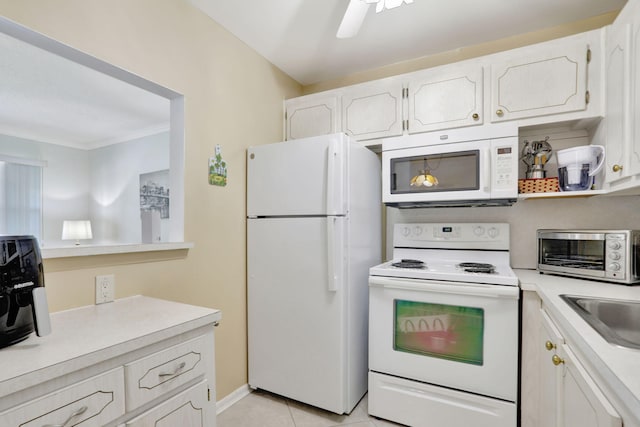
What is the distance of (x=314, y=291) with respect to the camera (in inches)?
76.3

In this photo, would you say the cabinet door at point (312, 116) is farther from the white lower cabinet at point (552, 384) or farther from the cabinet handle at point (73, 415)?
the cabinet handle at point (73, 415)

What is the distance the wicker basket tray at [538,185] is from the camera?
1.84 meters

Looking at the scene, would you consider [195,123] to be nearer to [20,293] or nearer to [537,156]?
[20,293]

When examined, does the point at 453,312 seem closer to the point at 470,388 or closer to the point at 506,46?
the point at 470,388

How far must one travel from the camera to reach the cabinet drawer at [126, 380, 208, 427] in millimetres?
1011

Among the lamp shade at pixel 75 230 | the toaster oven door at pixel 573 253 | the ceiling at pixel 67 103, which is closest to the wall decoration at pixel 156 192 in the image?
the ceiling at pixel 67 103

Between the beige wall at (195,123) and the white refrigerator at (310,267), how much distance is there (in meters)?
0.14

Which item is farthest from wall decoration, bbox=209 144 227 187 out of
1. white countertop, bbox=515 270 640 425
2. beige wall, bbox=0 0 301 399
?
white countertop, bbox=515 270 640 425

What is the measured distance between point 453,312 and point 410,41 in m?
1.81

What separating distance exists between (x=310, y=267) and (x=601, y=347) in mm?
1395

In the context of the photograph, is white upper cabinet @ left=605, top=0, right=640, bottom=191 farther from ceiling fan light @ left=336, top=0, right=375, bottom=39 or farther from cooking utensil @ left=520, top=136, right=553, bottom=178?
ceiling fan light @ left=336, top=0, right=375, bottom=39

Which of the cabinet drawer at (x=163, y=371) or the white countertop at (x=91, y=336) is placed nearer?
the white countertop at (x=91, y=336)

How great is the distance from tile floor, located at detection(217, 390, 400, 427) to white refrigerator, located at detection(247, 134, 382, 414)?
8cm

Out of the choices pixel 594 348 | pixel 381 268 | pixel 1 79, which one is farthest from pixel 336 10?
pixel 1 79
